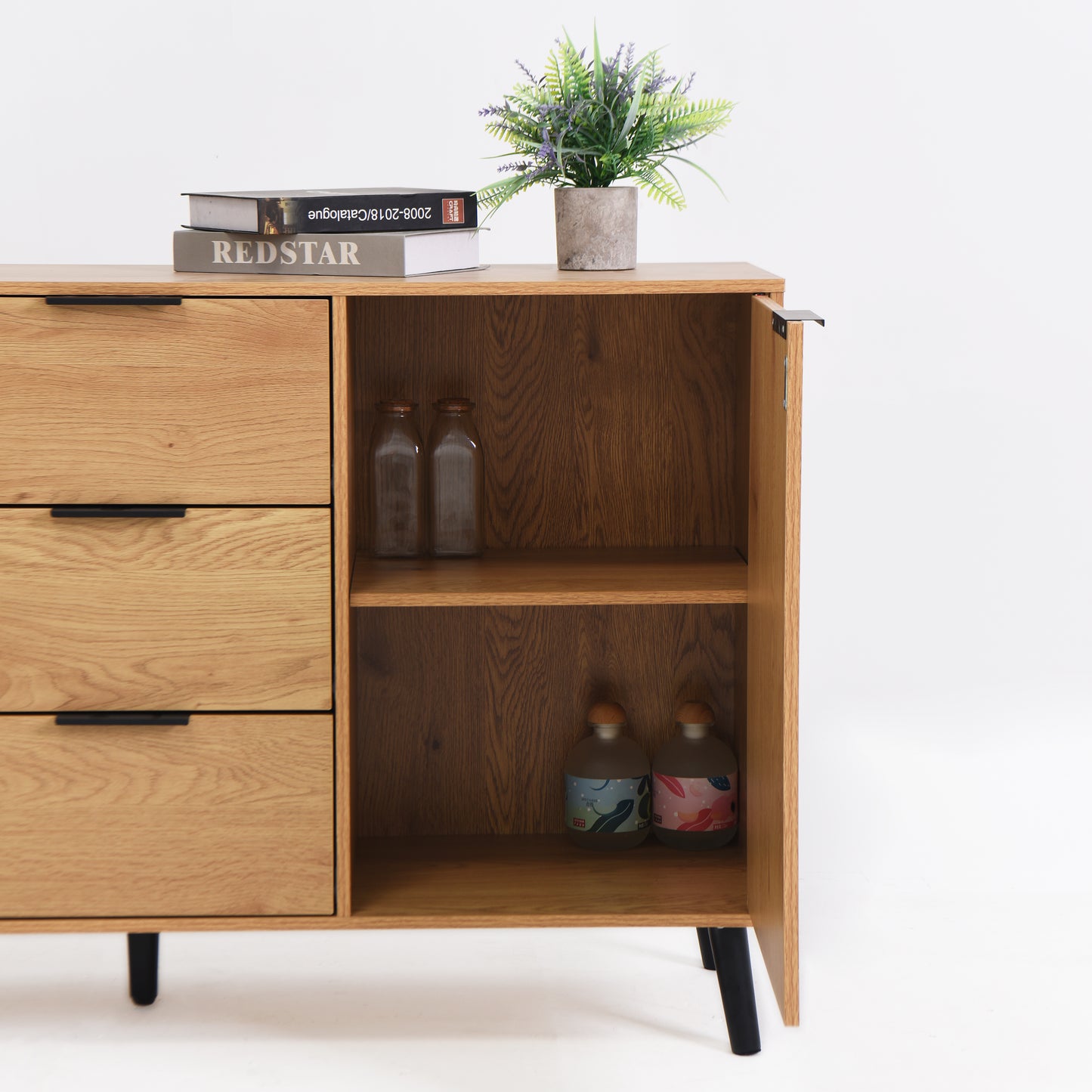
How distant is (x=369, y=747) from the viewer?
2131 mm

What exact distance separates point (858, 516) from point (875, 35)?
81 cm

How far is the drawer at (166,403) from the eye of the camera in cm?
169

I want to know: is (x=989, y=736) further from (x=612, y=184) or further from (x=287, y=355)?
(x=287, y=355)

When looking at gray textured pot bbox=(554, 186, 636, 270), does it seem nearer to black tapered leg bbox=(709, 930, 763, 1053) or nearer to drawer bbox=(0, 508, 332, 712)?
drawer bbox=(0, 508, 332, 712)

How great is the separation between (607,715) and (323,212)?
75 cm

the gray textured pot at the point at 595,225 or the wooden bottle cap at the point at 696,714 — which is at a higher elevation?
the gray textured pot at the point at 595,225

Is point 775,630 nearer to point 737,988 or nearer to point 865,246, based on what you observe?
point 737,988

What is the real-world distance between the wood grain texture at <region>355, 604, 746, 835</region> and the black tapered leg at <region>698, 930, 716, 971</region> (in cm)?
24

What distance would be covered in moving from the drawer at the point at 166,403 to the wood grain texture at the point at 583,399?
0.35 metres

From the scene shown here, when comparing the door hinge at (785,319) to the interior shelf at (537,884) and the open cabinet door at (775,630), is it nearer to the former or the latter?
the open cabinet door at (775,630)

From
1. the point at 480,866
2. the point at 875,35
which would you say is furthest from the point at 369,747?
the point at 875,35

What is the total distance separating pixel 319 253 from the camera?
1.76 metres

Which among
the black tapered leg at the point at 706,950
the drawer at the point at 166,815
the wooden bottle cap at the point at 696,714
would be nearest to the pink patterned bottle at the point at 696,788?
the wooden bottle cap at the point at 696,714

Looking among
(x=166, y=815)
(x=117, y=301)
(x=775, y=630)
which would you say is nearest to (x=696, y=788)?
(x=775, y=630)
